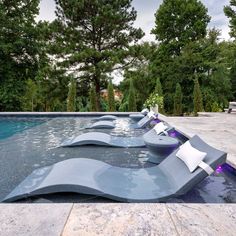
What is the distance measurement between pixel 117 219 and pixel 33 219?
70cm

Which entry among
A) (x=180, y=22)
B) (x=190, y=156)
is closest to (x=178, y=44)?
(x=180, y=22)

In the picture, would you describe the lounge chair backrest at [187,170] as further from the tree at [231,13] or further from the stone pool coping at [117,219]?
the tree at [231,13]

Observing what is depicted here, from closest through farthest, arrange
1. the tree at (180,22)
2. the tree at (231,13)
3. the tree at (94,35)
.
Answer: the tree at (94,35), the tree at (231,13), the tree at (180,22)

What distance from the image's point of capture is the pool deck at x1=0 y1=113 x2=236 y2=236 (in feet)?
6.09

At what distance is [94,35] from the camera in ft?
60.8

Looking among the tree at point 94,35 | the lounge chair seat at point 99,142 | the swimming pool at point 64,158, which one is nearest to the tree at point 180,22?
the tree at point 94,35

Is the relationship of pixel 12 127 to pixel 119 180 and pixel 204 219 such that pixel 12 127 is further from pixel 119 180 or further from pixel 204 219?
pixel 204 219

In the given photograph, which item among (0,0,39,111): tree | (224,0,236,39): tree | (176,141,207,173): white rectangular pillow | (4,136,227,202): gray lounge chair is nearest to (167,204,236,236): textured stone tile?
(4,136,227,202): gray lounge chair

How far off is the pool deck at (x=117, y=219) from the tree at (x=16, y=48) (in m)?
15.9

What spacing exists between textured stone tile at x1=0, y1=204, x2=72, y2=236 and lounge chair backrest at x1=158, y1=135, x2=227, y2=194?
141 centimetres

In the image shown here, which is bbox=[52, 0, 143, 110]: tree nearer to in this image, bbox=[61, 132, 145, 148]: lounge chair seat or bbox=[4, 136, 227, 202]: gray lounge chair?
bbox=[61, 132, 145, 148]: lounge chair seat

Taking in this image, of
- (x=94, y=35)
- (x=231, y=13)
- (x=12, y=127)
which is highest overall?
(x=231, y=13)

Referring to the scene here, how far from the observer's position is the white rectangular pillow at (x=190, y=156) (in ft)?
10.0

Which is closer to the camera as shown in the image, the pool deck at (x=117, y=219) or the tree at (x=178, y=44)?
the pool deck at (x=117, y=219)
